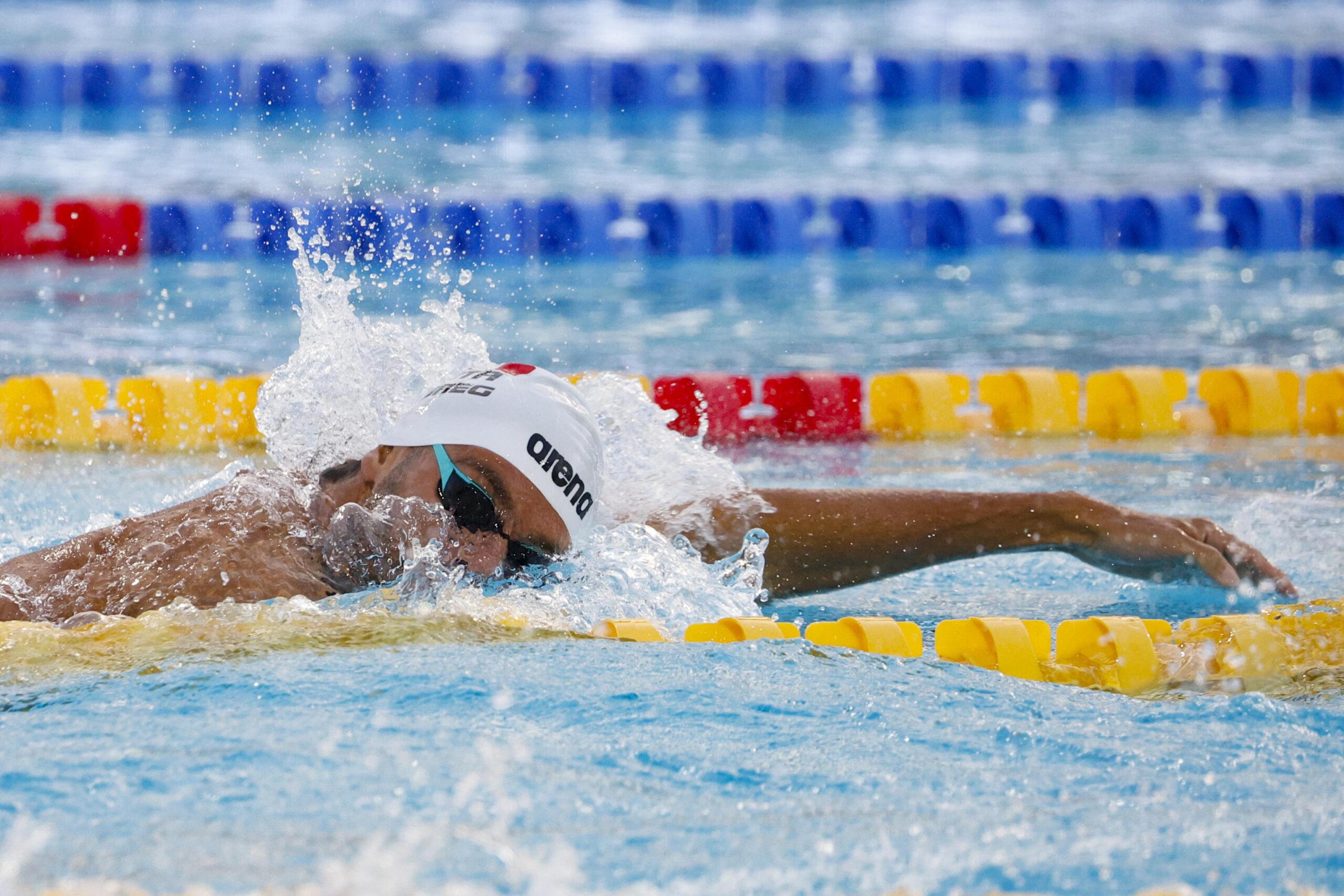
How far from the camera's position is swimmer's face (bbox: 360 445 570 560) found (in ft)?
7.13

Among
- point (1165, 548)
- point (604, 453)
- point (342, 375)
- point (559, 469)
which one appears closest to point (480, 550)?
point (559, 469)

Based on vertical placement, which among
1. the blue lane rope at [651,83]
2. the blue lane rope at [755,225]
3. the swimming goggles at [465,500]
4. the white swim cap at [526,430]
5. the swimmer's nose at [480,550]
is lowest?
the swimmer's nose at [480,550]

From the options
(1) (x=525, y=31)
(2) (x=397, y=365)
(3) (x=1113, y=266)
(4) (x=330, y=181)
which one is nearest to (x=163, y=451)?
(2) (x=397, y=365)

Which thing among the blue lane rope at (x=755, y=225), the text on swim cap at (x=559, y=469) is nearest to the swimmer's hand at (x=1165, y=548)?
the text on swim cap at (x=559, y=469)

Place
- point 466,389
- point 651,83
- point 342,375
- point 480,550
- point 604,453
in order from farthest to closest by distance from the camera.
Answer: point 651,83, point 342,375, point 604,453, point 466,389, point 480,550

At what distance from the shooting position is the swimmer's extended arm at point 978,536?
2.39m

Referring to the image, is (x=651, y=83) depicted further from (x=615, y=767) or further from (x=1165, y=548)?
(x=615, y=767)

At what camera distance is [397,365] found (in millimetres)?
2768

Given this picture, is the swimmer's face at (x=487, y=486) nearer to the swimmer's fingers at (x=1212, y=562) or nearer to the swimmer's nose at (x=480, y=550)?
the swimmer's nose at (x=480, y=550)

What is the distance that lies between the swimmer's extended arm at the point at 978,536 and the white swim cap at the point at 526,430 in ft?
1.07

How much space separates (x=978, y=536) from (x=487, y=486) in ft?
2.64

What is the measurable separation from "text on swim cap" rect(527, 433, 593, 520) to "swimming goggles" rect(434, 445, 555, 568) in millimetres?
97

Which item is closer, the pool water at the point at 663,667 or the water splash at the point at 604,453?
the pool water at the point at 663,667

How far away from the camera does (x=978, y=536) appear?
7.88 feet
